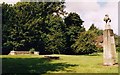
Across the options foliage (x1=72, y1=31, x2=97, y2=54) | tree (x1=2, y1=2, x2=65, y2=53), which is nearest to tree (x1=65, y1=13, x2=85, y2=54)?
tree (x1=2, y1=2, x2=65, y2=53)

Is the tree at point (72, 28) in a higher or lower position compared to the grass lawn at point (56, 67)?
higher

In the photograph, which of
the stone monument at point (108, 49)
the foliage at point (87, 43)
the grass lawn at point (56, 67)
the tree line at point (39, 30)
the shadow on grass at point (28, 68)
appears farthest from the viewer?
the tree line at point (39, 30)

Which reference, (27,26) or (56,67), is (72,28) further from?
(56,67)

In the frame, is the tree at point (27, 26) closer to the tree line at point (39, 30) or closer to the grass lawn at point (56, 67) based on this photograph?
the tree line at point (39, 30)

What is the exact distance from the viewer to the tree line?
2389 inches

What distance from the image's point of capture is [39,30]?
6512 centimetres

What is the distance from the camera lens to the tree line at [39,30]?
199 ft

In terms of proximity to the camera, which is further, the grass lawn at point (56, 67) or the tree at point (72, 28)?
the tree at point (72, 28)

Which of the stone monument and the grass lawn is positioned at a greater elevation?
the stone monument

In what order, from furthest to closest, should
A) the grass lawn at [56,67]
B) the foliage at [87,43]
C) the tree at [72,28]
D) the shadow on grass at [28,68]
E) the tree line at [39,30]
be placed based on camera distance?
the tree at [72,28]
the tree line at [39,30]
the foliage at [87,43]
the grass lawn at [56,67]
the shadow on grass at [28,68]

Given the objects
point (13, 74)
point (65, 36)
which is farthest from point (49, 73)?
point (65, 36)

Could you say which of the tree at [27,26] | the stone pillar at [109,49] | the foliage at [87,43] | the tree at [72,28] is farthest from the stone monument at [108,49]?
the tree at [72,28]

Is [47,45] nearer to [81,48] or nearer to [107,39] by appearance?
[81,48]

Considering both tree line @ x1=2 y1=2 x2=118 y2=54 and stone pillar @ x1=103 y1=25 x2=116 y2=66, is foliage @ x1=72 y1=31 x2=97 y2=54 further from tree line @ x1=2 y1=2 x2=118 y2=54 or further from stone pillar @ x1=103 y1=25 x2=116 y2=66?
stone pillar @ x1=103 y1=25 x2=116 y2=66
